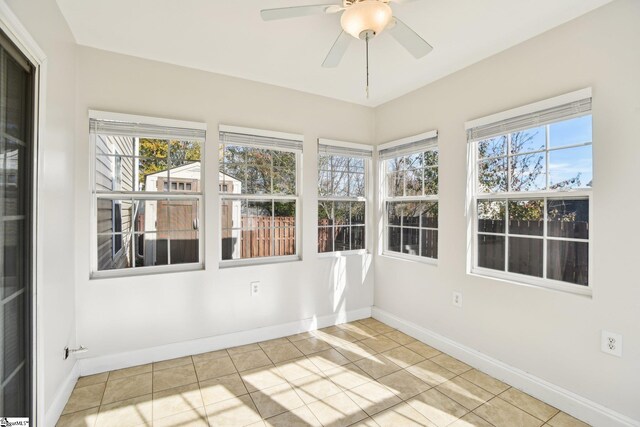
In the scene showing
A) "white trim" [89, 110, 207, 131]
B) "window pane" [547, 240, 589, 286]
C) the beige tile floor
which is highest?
"white trim" [89, 110, 207, 131]

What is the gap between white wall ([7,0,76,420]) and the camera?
5.87 feet

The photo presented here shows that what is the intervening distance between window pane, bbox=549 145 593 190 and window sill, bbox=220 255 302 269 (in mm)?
2456

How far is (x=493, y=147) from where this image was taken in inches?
108

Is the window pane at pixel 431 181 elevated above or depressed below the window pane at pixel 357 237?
above

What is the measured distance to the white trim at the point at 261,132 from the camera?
10.1ft

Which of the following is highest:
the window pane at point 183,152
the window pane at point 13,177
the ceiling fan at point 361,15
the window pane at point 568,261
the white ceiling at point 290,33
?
the white ceiling at point 290,33

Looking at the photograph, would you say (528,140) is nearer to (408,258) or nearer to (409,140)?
(409,140)

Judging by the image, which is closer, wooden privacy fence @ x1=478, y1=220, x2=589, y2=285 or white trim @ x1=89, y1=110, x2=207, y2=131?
wooden privacy fence @ x1=478, y1=220, x2=589, y2=285

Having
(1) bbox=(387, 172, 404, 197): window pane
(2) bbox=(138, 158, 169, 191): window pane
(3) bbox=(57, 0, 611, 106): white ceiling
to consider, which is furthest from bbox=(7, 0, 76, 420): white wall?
(1) bbox=(387, 172, 404, 197): window pane

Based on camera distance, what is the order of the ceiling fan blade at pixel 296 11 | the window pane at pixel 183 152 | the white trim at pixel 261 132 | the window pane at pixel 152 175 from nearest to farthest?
the ceiling fan blade at pixel 296 11, the window pane at pixel 152 175, the window pane at pixel 183 152, the white trim at pixel 261 132

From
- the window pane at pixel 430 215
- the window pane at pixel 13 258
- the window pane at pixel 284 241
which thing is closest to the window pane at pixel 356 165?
the window pane at pixel 430 215

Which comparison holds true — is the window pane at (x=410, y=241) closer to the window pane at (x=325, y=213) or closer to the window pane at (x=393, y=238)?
the window pane at (x=393, y=238)

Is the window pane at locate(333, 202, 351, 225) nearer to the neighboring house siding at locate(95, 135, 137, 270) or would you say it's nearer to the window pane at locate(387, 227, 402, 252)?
the window pane at locate(387, 227, 402, 252)

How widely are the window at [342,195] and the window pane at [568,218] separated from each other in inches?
79.3
